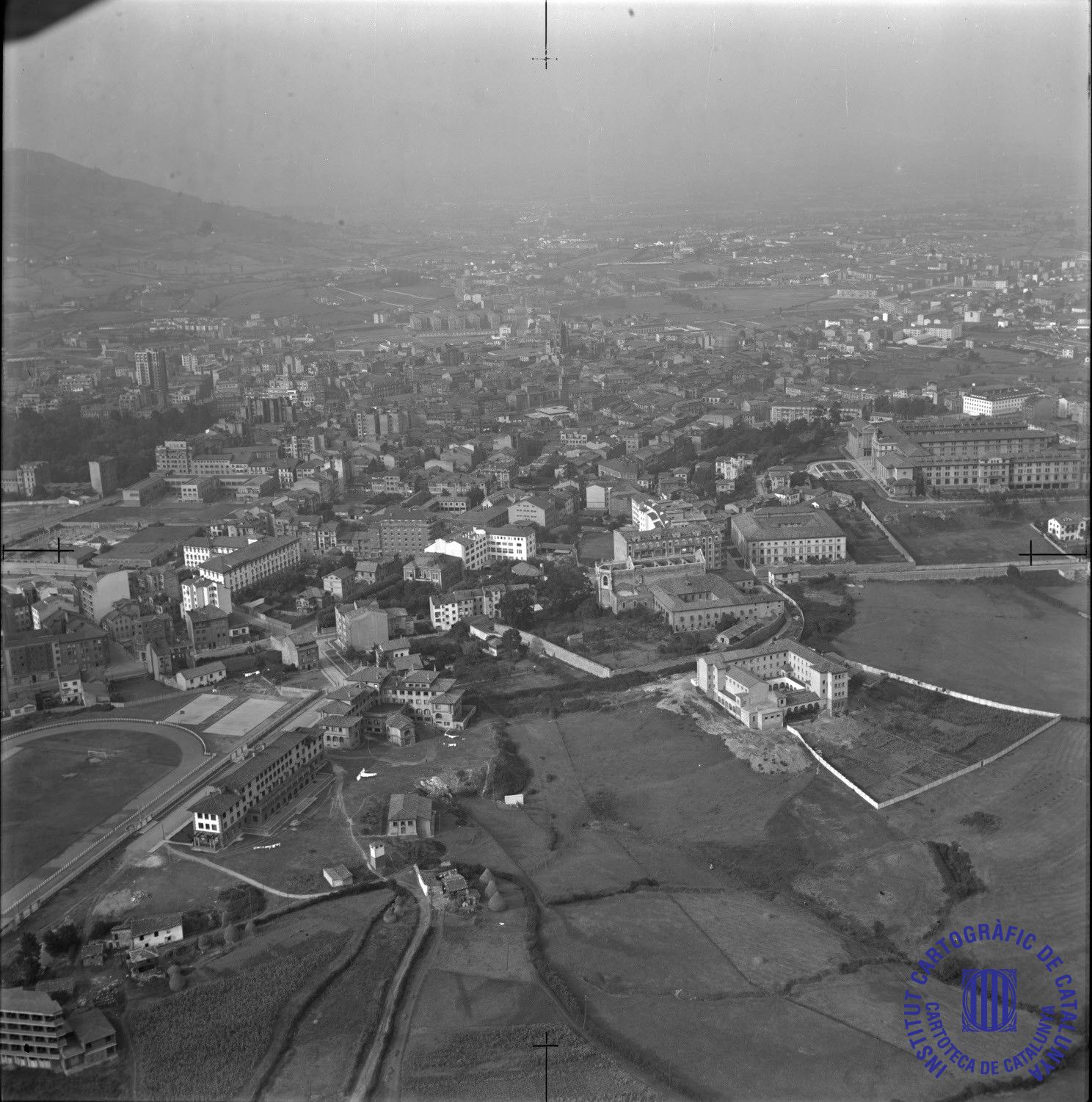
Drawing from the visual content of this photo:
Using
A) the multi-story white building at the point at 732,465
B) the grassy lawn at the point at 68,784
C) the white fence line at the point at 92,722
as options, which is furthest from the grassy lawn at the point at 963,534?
the grassy lawn at the point at 68,784

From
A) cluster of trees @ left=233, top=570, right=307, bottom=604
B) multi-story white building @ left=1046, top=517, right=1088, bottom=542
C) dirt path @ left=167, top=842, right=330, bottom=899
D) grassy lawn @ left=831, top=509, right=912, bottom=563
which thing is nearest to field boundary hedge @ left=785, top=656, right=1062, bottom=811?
multi-story white building @ left=1046, top=517, right=1088, bottom=542

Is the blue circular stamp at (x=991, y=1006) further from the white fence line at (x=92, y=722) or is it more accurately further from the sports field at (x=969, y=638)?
the white fence line at (x=92, y=722)

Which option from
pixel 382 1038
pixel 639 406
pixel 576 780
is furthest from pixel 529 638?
pixel 639 406

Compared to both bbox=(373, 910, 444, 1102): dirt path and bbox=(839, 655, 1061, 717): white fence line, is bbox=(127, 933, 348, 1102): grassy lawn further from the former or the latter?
bbox=(839, 655, 1061, 717): white fence line

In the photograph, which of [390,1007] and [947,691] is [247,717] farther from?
[947,691]

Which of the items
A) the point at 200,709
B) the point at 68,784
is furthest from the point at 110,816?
the point at 200,709
